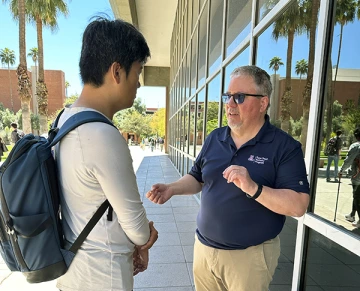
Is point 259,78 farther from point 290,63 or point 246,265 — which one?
point 246,265

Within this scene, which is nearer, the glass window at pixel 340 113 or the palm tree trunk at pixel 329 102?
the glass window at pixel 340 113

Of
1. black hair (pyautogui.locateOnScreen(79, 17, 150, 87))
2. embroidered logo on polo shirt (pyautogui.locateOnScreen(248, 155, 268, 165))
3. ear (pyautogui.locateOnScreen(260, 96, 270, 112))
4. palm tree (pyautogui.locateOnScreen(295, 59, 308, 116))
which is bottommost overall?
embroidered logo on polo shirt (pyautogui.locateOnScreen(248, 155, 268, 165))

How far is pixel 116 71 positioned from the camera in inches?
39.3

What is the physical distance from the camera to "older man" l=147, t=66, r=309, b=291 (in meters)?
1.35

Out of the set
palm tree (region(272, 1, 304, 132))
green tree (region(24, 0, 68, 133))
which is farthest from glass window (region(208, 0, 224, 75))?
green tree (region(24, 0, 68, 133))

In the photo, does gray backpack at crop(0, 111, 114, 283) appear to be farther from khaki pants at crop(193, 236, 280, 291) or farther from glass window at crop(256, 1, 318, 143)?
glass window at crop(256, 1, 318, 143)

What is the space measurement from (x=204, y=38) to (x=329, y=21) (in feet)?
15.5

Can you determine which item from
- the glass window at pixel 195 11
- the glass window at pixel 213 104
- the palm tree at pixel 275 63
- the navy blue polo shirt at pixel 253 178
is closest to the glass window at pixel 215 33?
the glass window at pixel 213 104

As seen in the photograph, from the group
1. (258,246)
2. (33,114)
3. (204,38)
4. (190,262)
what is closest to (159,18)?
(204,38)

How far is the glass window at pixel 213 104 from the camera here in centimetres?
449

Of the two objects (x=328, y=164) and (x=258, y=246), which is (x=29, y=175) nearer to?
(x=258, y=246)

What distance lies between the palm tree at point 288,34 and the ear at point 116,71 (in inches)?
63.3

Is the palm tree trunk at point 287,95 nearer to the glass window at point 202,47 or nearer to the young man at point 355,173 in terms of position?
the young man at point 355,173

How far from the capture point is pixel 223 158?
1.56 meters
